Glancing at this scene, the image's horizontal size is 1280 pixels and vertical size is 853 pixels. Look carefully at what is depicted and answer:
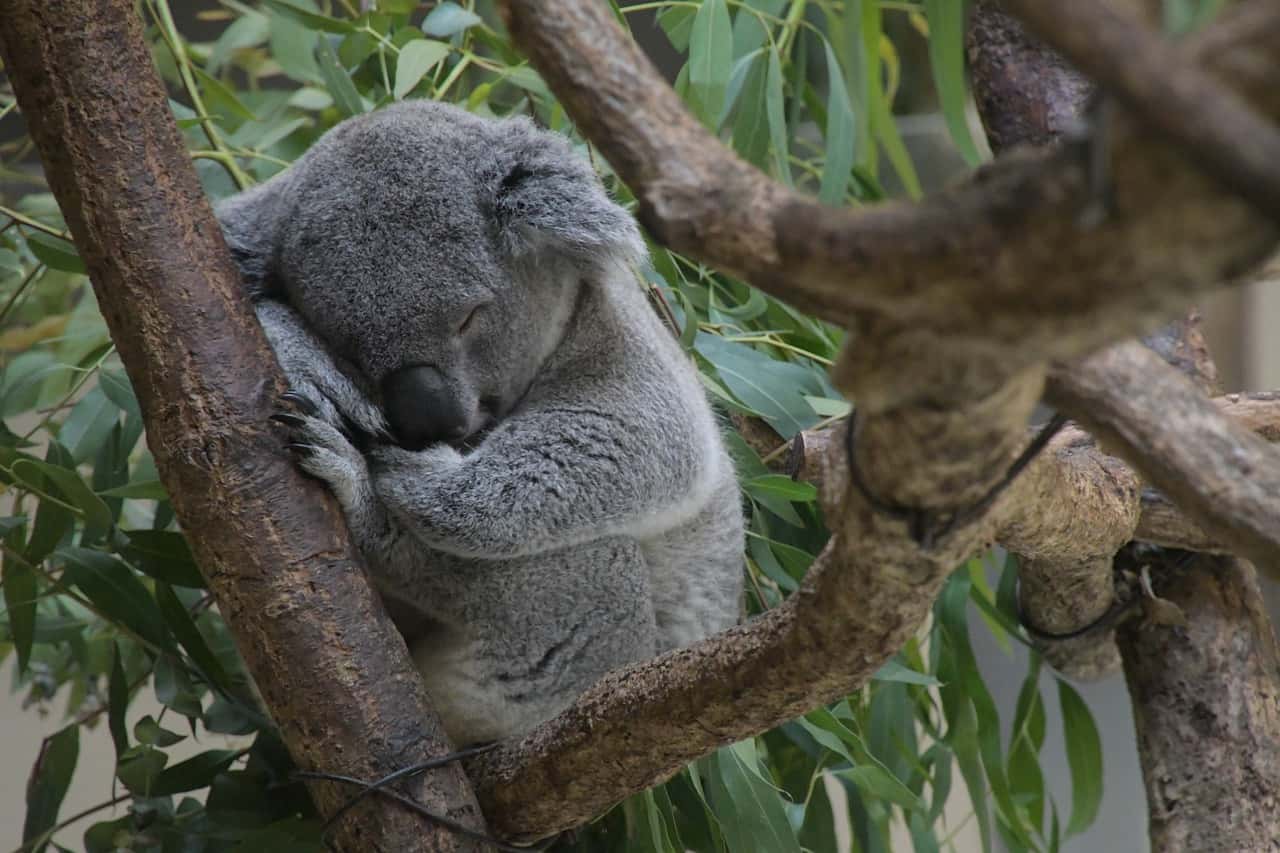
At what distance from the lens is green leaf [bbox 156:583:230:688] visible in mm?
2219

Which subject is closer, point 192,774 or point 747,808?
point 747,808

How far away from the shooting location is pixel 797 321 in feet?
8.78

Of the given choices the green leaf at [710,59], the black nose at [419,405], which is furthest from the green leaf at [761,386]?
the black nose at [419,405]

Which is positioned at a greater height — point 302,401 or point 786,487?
point 302,401

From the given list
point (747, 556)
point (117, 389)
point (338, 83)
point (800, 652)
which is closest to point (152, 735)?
point (117, 389)

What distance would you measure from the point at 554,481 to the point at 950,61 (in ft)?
3.16

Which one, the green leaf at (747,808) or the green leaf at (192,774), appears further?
the green leaf at (192,774)

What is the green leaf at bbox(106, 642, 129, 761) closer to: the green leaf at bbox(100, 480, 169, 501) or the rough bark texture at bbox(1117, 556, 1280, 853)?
the green leaf at bbox(100, 480, 169, 501)

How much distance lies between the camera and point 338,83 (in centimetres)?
240

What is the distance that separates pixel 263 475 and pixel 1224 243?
1296 millimetres

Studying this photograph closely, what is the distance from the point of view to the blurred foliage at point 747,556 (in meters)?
2.11

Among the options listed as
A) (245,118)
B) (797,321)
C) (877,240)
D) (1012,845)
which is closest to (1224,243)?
(877,240)

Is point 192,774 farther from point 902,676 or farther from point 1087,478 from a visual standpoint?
point 1087,478

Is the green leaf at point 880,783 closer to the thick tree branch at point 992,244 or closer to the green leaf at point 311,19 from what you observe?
the thick tree branch at point 992,244
